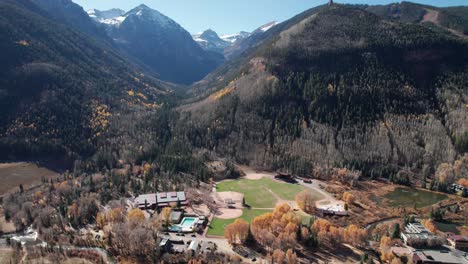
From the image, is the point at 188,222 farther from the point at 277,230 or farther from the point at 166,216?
the point at 277,230

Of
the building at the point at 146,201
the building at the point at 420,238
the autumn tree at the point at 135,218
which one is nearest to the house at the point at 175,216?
the building at the point at 146,201

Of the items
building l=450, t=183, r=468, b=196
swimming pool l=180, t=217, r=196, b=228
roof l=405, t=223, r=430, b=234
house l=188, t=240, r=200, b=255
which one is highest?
building l=450, t=183, r=468, b=196

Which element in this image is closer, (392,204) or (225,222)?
(225,222)

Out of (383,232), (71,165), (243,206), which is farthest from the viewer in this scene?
(71,165)

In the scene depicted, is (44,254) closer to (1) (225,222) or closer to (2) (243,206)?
(1) (225,222)

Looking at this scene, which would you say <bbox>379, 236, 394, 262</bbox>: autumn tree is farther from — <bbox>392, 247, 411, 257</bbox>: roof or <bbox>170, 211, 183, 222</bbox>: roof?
<bbox>170, 211, 183, 222</bbox>: roof

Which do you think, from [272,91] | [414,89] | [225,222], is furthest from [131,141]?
[414,89]

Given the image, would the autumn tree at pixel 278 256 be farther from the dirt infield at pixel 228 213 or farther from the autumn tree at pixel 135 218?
the autumn tree at pixel 135 218

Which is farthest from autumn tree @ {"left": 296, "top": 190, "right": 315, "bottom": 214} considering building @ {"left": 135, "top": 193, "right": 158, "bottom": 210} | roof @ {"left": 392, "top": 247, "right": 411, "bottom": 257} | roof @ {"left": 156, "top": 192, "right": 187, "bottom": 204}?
building @ {"left": 135, "top": 193, "right": 158, "bottom": 210}
